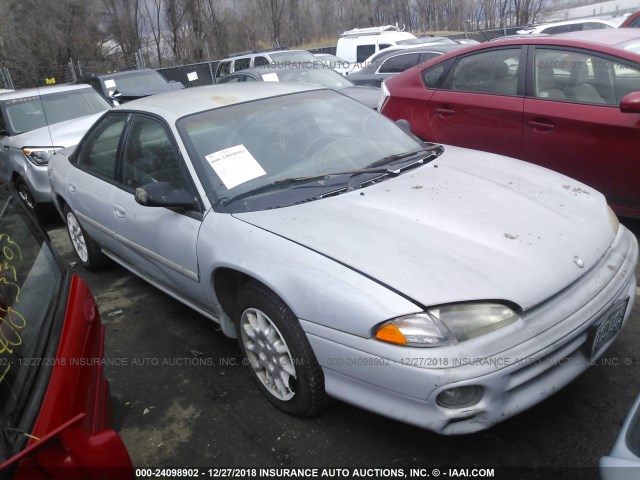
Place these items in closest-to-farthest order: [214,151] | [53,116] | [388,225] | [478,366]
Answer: [478,366]
[388,225]
[214,151]
[53,116]

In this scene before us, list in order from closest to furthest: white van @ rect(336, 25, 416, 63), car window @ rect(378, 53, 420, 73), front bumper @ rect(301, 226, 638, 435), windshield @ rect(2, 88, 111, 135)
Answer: front bumper @ rect(301, 226, 638, 435)
windshield @ rect(2, 88, 111, 135)
car window @ rect(378, 53, 420, 73)
white van @ rect(336, 25, 416, 63)

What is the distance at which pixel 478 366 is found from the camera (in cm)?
187

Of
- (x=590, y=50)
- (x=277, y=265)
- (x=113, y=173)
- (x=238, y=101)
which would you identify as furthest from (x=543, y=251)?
(x=113, y=173)

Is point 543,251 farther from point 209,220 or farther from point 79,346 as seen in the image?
point 79,346

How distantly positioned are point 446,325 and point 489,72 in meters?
3.28

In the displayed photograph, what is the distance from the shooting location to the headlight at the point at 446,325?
1.90 meters

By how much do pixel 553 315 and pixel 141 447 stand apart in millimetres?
1957

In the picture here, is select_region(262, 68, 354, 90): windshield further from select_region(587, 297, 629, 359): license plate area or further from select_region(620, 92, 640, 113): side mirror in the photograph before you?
select_region(587, 297, 629, 359): license plate area

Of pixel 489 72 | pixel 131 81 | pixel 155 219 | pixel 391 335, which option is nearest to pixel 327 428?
pixel 391 335

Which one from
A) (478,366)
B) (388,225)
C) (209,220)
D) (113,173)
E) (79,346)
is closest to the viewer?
(478,366)

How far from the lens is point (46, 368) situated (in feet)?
5.61

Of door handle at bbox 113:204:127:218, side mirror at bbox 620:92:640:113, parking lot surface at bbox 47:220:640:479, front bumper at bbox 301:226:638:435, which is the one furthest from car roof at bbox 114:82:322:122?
side mirror at bbox 620:92:640:113

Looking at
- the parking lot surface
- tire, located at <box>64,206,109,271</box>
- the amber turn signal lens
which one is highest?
the amber turn signal lens

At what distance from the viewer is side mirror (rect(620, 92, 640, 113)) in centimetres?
338
